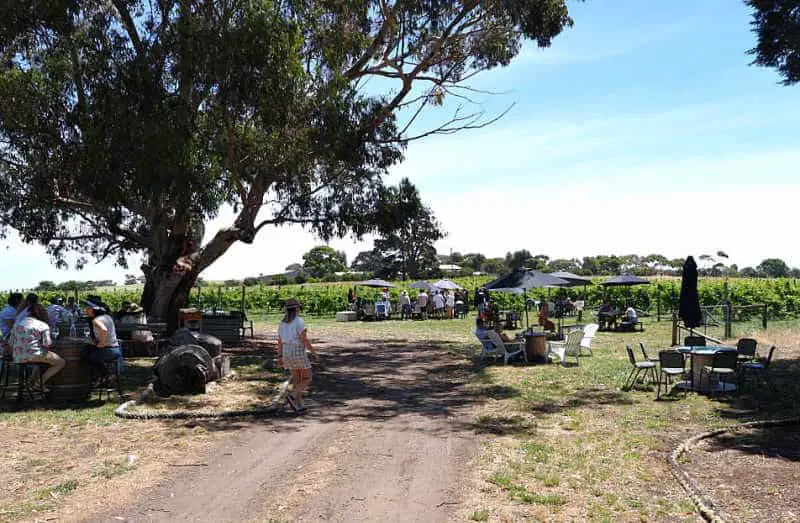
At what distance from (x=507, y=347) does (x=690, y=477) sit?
7905 millimetres

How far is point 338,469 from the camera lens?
6.12m

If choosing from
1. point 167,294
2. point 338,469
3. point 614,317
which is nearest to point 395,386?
point 338,469

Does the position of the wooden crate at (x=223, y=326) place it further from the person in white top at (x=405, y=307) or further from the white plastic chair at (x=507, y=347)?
the person in white top at (x=405, y=307)

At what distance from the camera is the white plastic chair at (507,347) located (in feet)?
44.6

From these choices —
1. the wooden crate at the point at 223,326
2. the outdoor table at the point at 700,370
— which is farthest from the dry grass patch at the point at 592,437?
the wooden crate at the point at 223,326

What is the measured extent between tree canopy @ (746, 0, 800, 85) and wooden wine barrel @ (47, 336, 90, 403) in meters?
12.7

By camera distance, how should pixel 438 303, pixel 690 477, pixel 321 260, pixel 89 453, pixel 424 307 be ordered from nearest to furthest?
pixel 690 477, pixel 89 453, pixel 438 303, pixel 424 307, pixel 321 260

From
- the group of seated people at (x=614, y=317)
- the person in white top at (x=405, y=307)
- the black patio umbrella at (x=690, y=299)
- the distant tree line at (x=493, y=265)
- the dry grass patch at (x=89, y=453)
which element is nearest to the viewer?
the dry grass patch at (x=89, y=453)

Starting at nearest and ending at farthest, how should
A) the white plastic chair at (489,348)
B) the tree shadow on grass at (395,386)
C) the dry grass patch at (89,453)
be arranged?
the dry grass patch at (89,453) → the tree shadow on grass at (395,386) → the white plastic chair at (489,348)

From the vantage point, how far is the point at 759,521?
4.83m

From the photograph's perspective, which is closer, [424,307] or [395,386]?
[395,386]

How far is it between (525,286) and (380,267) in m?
66.2

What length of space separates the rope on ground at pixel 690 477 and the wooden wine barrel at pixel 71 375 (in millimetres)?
7401

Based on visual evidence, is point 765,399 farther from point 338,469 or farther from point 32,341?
point 32,341
